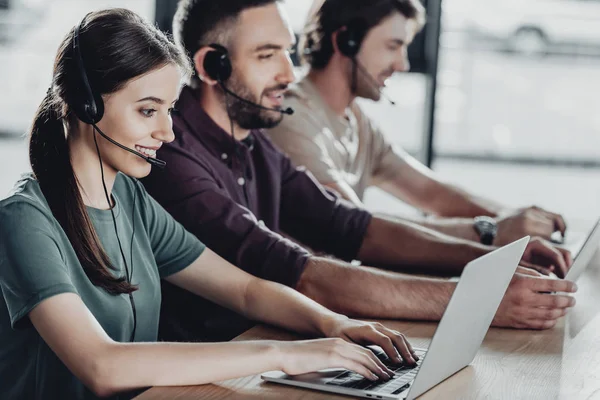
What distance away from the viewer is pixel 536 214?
233 cm

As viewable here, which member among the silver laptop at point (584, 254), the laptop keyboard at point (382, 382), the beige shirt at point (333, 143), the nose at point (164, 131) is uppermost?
the nose at point (164, 131)

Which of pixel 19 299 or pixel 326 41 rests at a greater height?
pixel 326 41

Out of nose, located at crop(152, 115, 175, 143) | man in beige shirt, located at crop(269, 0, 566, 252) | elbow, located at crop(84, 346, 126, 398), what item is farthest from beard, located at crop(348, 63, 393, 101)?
elbow, located at crop(84, 346, 126, 398)

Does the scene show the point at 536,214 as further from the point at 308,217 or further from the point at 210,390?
the point at 210,390

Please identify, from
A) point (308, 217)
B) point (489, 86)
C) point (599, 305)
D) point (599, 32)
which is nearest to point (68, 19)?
point (489, 86)

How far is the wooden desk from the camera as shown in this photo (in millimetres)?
1187

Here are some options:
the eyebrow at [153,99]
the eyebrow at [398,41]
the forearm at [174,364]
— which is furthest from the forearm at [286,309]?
the eyebrow at [398,41]

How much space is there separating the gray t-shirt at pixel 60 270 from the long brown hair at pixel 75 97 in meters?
0.02

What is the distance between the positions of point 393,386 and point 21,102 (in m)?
5.24

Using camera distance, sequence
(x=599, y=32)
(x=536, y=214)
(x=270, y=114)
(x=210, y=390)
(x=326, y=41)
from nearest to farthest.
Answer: (x=210, y=390) → (x=270, y=114) → (x=536, y=214) → (x=326, y=41) → (x=599, y=32)

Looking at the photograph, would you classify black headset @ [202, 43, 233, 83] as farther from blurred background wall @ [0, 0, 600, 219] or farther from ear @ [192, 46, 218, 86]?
blurred background wall @ [0, 0, 600, 219]

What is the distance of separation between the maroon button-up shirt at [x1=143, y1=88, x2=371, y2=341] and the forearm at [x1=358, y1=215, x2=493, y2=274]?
0.24 meters

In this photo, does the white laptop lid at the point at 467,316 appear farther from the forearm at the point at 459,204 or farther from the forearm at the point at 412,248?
the forearm at the point at 459,204

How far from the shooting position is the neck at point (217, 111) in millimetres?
1929
